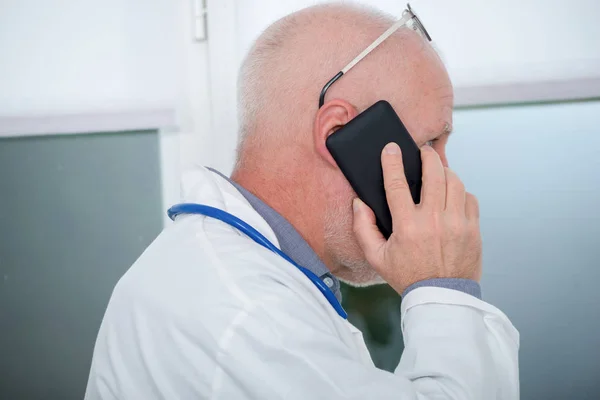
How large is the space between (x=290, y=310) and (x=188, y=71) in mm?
754

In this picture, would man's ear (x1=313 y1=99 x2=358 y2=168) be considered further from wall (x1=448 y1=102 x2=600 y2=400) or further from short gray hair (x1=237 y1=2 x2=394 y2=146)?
wall (x1=448 y1=102 x2=600 y2=400)

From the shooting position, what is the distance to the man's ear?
737 mm

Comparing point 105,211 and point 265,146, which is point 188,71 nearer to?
point 105,211

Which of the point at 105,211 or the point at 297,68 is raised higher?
the point at 297,68

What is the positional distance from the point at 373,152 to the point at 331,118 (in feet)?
0.24

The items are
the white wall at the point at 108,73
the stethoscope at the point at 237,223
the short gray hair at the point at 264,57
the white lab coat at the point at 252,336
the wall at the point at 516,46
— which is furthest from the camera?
the white wall at the point at 108,73

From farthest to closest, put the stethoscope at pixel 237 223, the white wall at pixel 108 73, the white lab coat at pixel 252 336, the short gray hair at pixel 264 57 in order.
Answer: the white wall at pixel 108 73 < the short gray hair at pixel 264 57 < the stethoscope at pixel 237 223 < the white lab coat at pixel 252 336

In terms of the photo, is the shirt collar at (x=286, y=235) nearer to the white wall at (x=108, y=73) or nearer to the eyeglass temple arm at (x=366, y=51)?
the eyeglass temple arm at (x=366, y=51)

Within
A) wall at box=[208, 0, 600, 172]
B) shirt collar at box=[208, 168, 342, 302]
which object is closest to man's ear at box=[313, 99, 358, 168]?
shirt collar at box=[208, 168, 342, 302]

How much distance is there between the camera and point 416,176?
0.75 m

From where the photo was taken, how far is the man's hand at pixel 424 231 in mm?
698

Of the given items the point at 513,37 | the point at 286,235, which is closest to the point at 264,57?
the point at 286,235

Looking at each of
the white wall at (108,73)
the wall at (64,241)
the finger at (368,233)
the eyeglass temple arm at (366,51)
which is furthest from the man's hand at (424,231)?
the wall at (64,241)

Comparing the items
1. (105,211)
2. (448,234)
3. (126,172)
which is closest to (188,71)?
(126,172)
